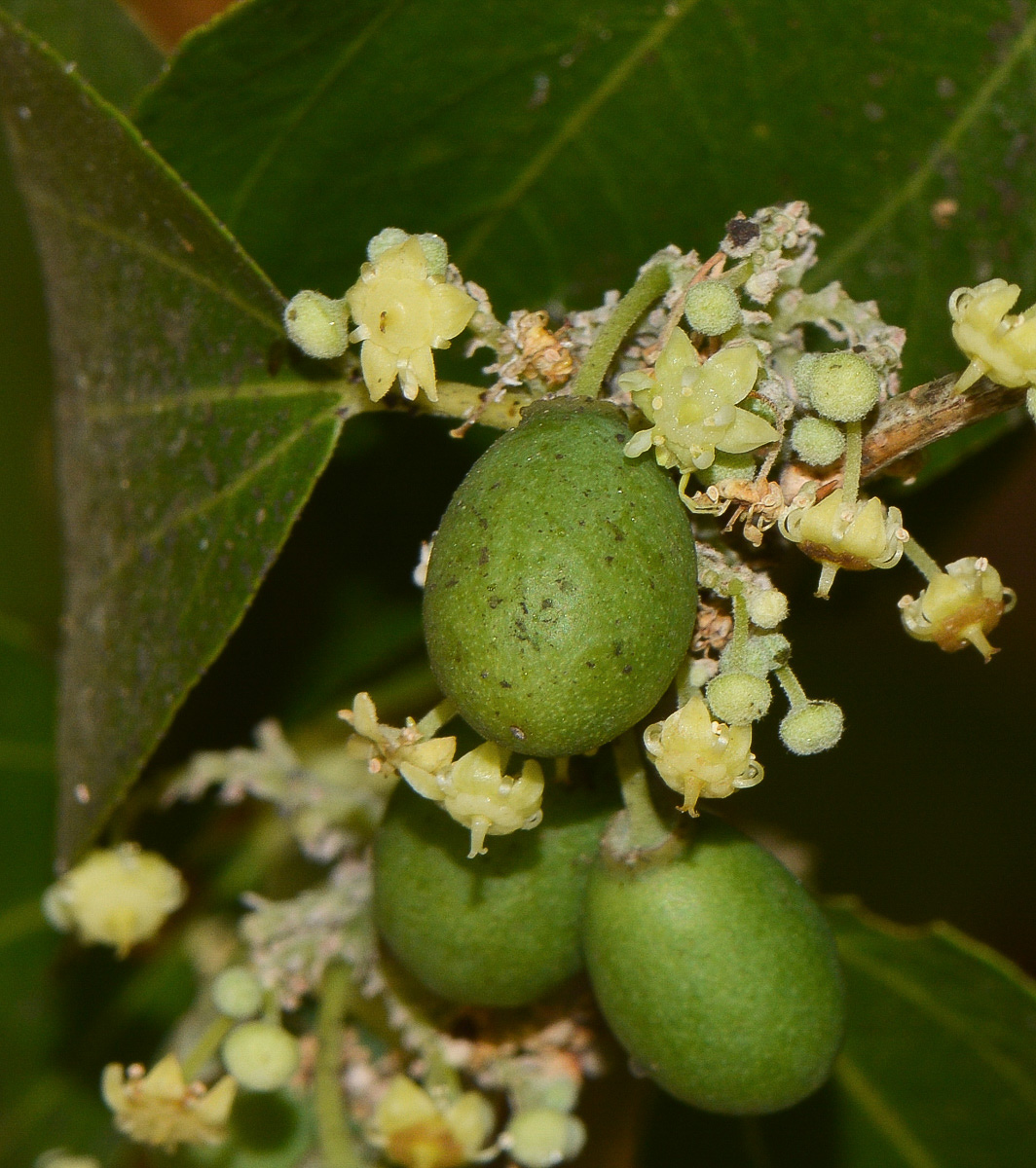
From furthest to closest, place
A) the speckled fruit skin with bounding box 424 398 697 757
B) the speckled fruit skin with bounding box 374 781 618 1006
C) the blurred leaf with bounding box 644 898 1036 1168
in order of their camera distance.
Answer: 1. the blurred leaf with bounding box 644 898 1036 1168
2. the speckled fruit skin with bounding box 374 781 618 1006
3. the speckled fruit skin with bounding box 424 398 697 757

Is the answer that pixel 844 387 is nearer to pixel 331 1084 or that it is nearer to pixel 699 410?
pixel 699 410

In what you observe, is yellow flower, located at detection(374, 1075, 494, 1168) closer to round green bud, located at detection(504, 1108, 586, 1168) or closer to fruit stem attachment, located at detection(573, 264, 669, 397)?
round green bud, located at detection(504, 1108, 586, 1168)

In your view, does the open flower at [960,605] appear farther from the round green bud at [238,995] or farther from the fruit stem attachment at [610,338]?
the round green bud at [238,995]

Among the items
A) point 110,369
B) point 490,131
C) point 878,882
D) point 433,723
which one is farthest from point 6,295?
point 878,882

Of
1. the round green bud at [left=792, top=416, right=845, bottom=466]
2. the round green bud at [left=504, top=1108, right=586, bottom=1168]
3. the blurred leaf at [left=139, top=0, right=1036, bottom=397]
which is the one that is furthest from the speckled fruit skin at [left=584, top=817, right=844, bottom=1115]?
the blurred leaf at [left=139, top=0, right=1036, bottom=397]

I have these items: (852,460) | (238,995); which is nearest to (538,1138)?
(238,995)

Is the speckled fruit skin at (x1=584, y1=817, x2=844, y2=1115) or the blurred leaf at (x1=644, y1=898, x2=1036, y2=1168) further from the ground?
the speckled fruit skin at (x1=584, y1=817, x2=844, y2=1115)

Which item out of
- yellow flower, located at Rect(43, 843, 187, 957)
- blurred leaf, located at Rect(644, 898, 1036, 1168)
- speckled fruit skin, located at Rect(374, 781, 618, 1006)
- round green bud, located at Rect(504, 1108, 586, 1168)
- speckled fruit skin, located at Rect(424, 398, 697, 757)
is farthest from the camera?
blurred leaf, located at Rect(644, 898, 1036, 1168)

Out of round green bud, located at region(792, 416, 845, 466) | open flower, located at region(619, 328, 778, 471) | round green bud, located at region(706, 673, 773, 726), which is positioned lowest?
round green bud, located at region(706, 673, 773, 726)

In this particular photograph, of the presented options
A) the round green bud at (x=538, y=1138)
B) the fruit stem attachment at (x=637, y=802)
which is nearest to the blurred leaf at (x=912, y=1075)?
the round green bud at (x=538, y=1138)
